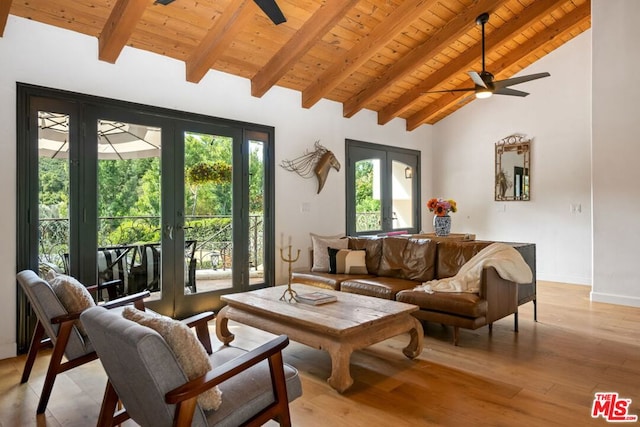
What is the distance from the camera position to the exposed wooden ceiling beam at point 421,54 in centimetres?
466

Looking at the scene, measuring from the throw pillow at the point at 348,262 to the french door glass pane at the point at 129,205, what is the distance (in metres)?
1.94

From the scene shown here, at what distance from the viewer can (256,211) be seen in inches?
204

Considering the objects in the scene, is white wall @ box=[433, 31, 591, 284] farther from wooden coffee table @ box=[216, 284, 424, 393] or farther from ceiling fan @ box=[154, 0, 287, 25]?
ceiling fan @ box=[154, 0, 287, 25]

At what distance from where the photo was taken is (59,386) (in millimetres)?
2801

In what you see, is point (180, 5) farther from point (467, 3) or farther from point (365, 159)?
point (365, 159)

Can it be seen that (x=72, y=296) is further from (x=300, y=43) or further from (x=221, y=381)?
(x=300, y=43)

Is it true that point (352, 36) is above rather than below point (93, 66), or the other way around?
above

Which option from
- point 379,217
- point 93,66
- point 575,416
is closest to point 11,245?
point 93,66

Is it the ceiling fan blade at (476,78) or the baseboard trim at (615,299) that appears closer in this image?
the ceiling fan blade at (476,78)

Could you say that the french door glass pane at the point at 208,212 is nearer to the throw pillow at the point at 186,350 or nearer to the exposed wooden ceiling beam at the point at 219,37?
the exposed wooden ceiling beam at the point at 219,37

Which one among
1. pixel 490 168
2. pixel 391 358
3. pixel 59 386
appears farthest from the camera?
pixel 490 168

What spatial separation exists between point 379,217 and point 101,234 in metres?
4.36

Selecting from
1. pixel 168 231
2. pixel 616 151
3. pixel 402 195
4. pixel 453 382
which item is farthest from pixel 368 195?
pixel 453 382

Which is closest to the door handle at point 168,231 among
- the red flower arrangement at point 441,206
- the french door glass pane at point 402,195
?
the red flower arrangement at point 441,206
